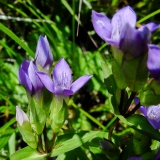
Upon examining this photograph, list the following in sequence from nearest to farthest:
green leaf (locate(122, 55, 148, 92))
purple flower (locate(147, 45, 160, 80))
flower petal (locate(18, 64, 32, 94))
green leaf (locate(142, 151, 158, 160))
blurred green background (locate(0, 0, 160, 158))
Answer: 1. purple flower (locate(147, 45, 160, 80))
2. green leaf (locate(122, 55, 148, 92))
3. flower petal (locate(18, 64, 32, 94))
4. green leaf (locate(142, 151, 158, 160))
5. blurred green background (locate(0, 0, 160, 158))

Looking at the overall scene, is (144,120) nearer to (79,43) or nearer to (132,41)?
(132,41)

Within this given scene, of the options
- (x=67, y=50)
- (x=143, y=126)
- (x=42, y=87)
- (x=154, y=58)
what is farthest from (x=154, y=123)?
(x=67, y=50)

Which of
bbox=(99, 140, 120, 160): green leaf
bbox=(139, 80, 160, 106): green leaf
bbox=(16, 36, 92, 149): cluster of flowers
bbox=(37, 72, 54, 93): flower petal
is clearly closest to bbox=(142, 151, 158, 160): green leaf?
bbox=(99, 140, 120, 160): green leaf

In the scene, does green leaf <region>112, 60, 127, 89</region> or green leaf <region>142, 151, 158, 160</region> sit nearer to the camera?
green leaf <region>112, 60, 127, 89</region>

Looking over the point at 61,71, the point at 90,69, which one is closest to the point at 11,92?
the point at 90,69

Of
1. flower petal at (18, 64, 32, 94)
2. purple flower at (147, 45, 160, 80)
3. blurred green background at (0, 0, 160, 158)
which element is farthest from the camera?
blurred green background at (0, 0, 160, 158)

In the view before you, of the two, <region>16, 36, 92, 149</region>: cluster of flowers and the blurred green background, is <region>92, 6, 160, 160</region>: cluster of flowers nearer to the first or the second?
<region>16, 36, 92, 149</region>: cluster of flowers

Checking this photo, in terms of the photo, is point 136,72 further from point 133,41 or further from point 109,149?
point 109,149
